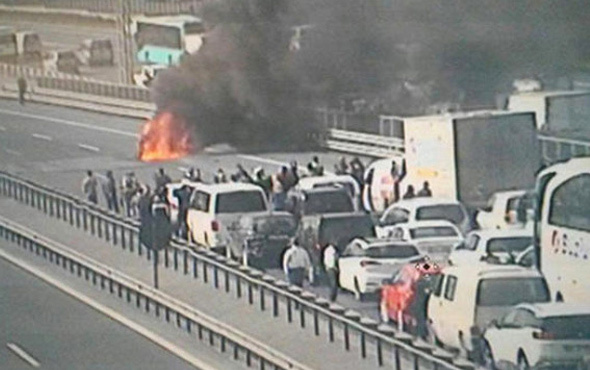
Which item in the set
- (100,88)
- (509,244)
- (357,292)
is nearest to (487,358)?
(509,244)

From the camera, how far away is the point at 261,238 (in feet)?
26.3

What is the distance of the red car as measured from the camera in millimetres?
6898

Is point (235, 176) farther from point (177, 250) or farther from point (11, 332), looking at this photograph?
point (11, 332)

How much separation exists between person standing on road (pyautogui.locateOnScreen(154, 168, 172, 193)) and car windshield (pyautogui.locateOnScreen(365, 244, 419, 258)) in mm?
1165

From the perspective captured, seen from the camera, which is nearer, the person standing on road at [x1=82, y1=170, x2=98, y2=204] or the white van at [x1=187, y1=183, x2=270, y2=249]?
the white van at [x1=187, y1=183, x2=270, y2=249]

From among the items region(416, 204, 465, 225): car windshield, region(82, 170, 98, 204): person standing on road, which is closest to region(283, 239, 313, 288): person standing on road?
region(416, 204, 465, 225): car windshield

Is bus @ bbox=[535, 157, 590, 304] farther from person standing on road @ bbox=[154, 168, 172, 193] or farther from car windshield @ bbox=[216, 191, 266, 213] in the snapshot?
person standing on road @ bbox=[154, 168, 172, 193]

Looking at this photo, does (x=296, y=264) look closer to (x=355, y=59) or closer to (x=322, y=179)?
(x=322, y=179)

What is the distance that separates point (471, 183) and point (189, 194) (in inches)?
52.6

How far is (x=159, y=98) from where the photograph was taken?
27.3 ft

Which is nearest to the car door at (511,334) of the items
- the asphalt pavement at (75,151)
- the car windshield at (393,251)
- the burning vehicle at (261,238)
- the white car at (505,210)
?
the white car at (505,210)

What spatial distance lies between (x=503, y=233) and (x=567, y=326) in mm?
966

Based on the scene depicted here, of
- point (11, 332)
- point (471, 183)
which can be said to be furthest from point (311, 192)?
point (11, 332)

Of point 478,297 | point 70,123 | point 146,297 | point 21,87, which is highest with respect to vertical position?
point 21,87
